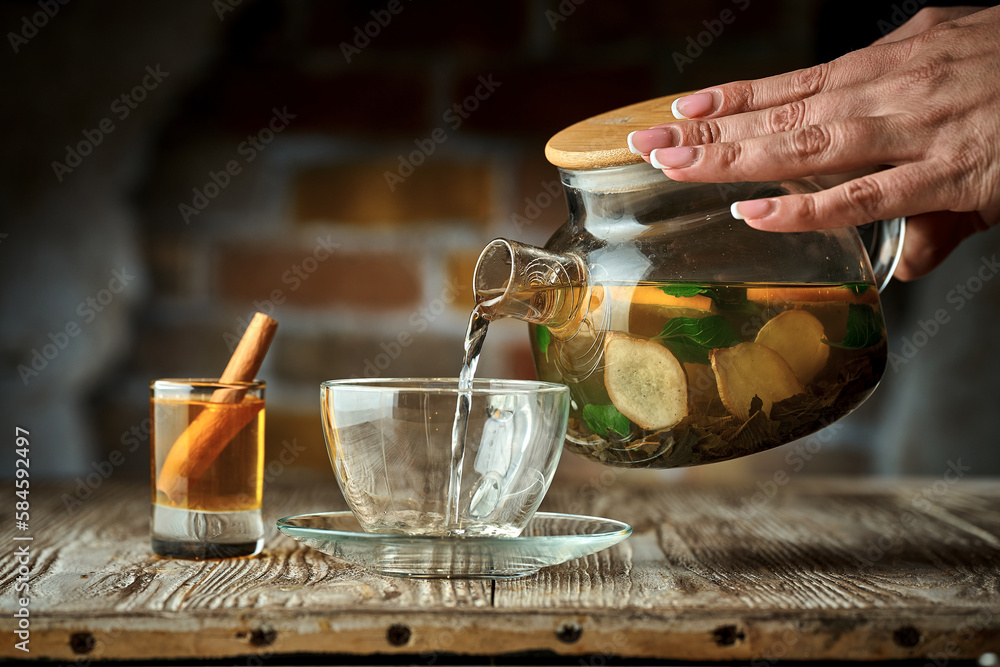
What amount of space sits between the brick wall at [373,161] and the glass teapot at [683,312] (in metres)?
0.55

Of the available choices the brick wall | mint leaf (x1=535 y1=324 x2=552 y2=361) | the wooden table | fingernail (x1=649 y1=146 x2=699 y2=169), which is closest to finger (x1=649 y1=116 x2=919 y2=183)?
fingernail (x1=649 y1=146 x2=699 y2=169)

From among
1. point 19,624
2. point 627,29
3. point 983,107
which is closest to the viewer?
point 19,624

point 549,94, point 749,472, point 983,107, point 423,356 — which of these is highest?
point 549,94

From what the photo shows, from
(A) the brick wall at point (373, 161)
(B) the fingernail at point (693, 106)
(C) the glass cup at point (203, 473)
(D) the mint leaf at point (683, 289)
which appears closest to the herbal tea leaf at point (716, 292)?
(D) the mint leaf at point (683, 289)

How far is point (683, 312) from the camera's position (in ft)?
1.69

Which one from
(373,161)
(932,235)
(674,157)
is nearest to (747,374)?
(674,157)

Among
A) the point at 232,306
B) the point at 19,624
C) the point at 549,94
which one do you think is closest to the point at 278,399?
the point at 232,306

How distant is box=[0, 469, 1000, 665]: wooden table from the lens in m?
0.43

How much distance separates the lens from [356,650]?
43cm

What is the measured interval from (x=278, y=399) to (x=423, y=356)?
0.18 metres

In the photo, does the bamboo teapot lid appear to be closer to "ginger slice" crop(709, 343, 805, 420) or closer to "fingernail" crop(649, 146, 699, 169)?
"fingernail" crop(649, 146, 699, 169)

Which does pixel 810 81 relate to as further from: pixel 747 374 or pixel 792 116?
pixel 747 374

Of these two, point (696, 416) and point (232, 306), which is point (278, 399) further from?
point (696, 416)

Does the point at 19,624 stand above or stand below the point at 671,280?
below
